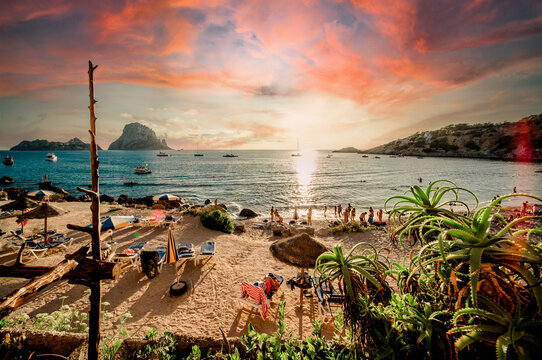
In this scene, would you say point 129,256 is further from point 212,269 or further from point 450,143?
point 450,143

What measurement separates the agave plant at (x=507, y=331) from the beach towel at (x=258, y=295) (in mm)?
6151

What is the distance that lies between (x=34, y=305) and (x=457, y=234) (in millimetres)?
11762

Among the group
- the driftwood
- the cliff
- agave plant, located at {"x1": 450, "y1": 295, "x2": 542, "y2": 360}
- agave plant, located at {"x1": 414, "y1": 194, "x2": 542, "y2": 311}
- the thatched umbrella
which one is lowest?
the thatched umbrella

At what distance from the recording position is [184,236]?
14133mm

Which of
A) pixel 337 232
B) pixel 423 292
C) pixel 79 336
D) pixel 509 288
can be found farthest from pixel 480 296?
pixel 337 232

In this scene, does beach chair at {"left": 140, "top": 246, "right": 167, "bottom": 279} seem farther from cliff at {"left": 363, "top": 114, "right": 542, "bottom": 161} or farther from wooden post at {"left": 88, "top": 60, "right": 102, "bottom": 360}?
cliff at {"left": 363, "top": 114, "right": 542, "bottom": 161}

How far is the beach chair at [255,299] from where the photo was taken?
683 centimetres

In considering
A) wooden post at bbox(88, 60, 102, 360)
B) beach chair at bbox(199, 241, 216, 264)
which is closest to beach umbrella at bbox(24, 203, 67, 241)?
beach chair at bbox(199, 241, 216, 264)

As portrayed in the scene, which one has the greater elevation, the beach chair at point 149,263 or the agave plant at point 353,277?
the agave plant at point 353,277

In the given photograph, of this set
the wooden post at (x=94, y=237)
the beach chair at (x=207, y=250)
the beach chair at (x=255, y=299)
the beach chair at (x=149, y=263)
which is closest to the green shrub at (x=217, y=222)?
the beach chair at (x=207, y=250)

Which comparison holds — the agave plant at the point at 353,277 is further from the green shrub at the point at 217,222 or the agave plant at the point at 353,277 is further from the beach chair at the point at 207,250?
the green shrub at the point at 217,222

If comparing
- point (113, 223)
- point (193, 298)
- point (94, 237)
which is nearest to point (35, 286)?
point (94, 237)

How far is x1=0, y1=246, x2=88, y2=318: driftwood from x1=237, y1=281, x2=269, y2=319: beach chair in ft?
17.4

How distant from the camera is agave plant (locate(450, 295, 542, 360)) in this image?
1.32 meters
